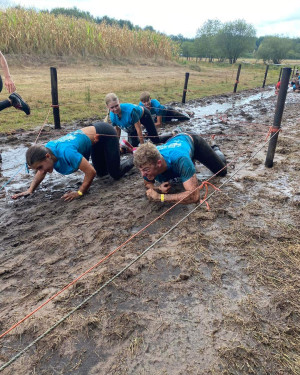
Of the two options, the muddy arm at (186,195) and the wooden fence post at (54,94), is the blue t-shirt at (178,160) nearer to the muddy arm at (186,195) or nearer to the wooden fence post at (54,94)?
the muddy arm at (186,195)

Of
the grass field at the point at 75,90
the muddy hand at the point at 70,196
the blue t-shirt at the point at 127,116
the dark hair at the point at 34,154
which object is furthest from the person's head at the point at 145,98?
the dark hair at the point at 34,154

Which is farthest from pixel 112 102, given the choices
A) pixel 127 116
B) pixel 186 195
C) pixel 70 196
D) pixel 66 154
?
pixel 186 195

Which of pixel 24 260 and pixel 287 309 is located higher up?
pixel 287 309

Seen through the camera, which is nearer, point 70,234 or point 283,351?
point 283,351

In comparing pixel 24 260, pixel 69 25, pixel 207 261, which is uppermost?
pixel 69 25

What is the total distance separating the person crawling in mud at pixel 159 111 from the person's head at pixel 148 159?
434 cm

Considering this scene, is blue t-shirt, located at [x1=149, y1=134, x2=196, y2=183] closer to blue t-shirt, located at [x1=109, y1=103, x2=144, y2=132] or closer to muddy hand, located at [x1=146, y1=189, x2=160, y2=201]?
muddy hand, located at [x1=146, y1=189, x2=160, y2=201]

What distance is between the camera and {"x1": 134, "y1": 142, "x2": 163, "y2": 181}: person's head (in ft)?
10.5

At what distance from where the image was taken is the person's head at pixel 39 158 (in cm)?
348

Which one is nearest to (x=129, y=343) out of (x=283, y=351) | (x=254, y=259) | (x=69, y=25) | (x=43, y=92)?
(x=283, y=351)

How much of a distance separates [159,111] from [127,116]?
2.64 meters

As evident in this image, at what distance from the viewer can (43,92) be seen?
1185 centimetres

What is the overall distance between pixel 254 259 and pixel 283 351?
1.00m

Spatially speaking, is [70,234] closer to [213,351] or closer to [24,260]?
[24,260]
